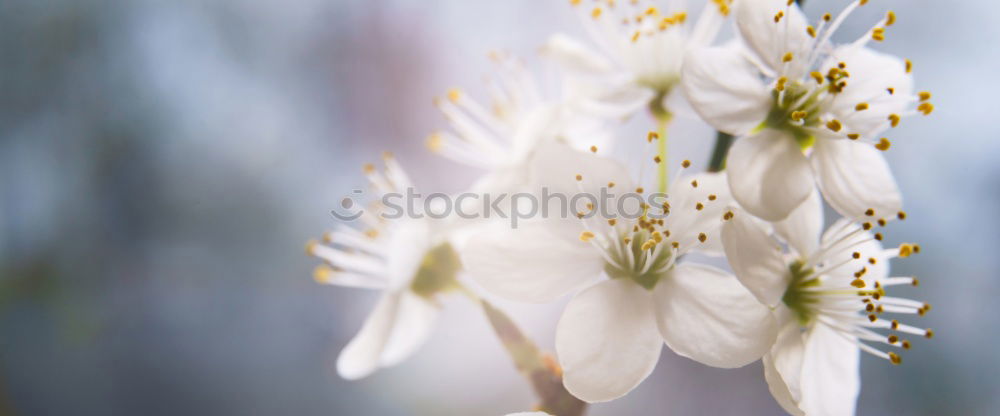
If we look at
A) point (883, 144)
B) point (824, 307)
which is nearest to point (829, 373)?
point (824, 307)

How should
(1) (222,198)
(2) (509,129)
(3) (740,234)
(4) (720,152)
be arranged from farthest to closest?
(1) (222,198) → (2) (509,129) → (4) (720,152) → (3) (740,234)

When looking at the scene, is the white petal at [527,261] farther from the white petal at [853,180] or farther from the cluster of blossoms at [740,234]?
the white petal at [853,180]

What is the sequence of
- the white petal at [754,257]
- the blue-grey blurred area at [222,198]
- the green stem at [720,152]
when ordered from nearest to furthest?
the white petal at [754,257]
the green stem at [720,152]
the blue-grey blurred area at [222,198]

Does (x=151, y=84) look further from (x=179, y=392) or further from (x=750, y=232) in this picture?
(x=750, y=232)

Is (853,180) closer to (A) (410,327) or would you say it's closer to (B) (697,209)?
(B) (697,209)

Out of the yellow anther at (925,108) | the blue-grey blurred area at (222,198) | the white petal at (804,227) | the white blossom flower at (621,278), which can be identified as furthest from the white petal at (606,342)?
the blue-grey blurred area at (222,198)

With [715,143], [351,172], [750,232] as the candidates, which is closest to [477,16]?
[351,172]
